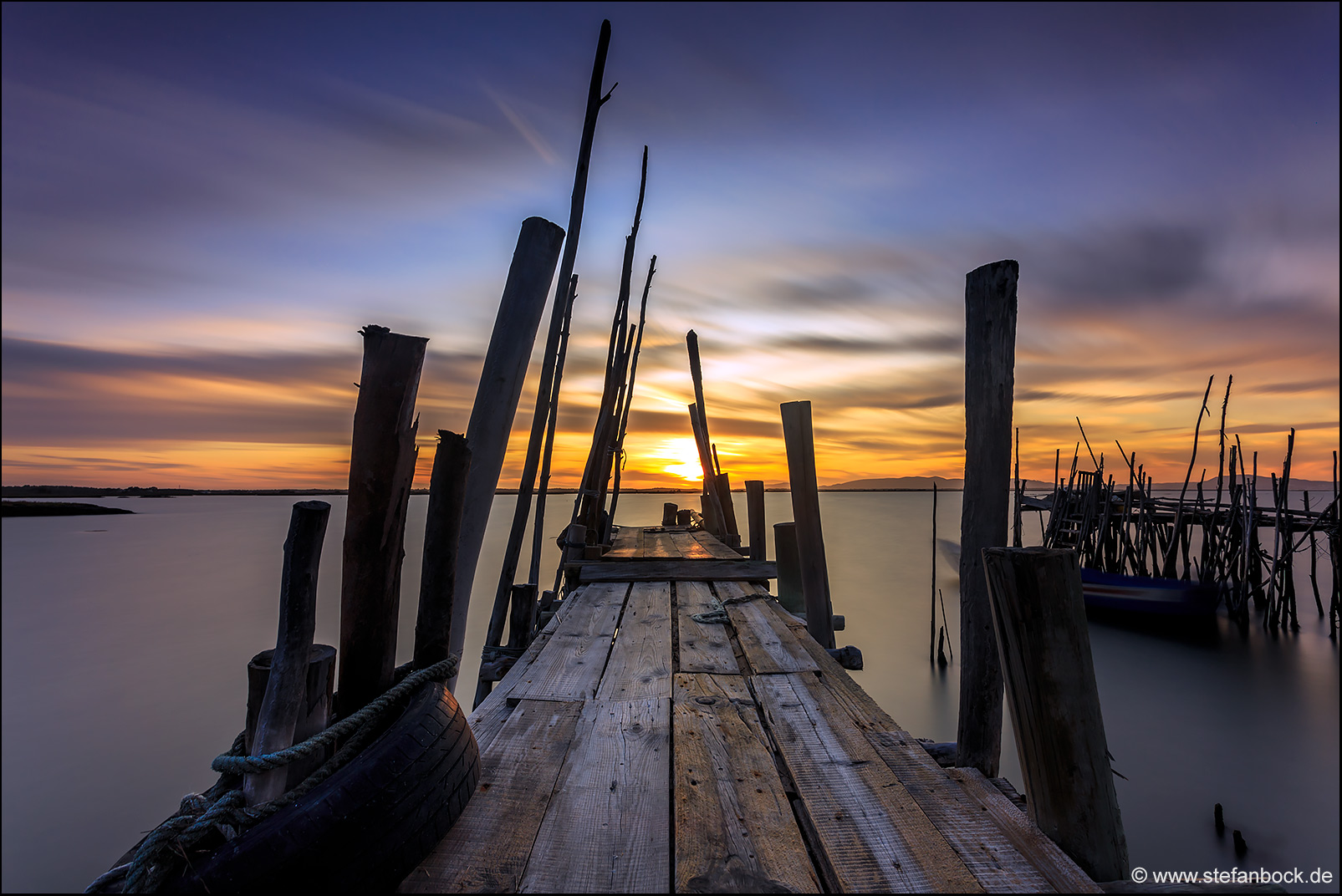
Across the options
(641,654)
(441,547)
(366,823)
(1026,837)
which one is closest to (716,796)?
(1026,837)

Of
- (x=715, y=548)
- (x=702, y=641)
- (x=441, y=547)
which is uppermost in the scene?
(x=441, y=547)

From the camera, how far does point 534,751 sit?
246 centimetres

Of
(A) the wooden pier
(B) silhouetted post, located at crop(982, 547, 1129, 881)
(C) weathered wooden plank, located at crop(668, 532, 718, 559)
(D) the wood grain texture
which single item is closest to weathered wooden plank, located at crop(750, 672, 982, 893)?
(A) the wooden pier

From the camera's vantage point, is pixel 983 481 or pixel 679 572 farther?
pixel 679 572

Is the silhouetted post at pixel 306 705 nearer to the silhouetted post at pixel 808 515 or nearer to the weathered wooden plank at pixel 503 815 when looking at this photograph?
the weathered wooden plank at pixel 503 815

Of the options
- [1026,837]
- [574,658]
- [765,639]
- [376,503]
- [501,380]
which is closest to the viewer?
[376,503]

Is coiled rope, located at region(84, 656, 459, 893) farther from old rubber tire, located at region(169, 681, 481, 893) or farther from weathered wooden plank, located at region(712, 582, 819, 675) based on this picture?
weathered wooden plank, located at region(712, 582, 819, 675)

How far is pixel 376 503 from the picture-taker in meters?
1.84

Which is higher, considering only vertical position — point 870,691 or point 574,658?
point 574,658

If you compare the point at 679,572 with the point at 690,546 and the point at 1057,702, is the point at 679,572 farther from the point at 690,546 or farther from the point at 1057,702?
the point at 1057,702

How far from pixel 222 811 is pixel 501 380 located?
6.09 ft

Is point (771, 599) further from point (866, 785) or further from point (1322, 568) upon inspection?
point (1322, 568)

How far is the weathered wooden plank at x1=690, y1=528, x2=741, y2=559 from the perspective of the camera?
7.74 metres

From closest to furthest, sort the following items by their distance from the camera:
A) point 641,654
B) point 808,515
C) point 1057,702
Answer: point 1057,702
point 641,654
point 808,515
